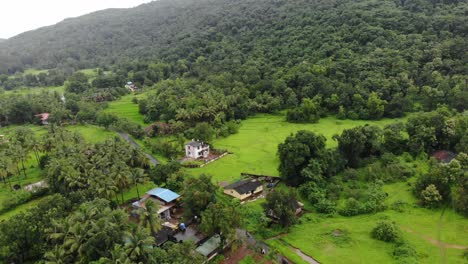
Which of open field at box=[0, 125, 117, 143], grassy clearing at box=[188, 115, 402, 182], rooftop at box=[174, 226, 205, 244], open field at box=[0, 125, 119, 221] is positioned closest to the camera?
rooftop at box=[174, 226, 205, 244]

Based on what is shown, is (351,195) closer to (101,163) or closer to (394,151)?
(394,151)

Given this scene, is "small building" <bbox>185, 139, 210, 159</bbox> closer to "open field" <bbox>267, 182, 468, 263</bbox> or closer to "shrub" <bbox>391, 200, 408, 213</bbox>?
"open field" <bbox>267, 182, 468, 263</bbox>

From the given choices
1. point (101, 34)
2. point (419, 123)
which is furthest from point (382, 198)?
point (101, 34)

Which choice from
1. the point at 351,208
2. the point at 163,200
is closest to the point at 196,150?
the point at 163,200

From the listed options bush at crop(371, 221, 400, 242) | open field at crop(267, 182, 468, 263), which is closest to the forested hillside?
open field at crop(267, 182, 468, 263)

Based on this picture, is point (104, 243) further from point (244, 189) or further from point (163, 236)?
point (244, 189)

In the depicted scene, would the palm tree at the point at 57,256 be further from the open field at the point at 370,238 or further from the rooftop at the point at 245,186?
the rooftop at the point at 245,186

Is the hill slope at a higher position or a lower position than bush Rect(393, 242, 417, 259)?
higher

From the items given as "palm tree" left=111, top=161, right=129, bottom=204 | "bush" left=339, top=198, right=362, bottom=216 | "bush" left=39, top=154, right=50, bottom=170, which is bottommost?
"bush" left=339, top=198, right=362, bottom=216
